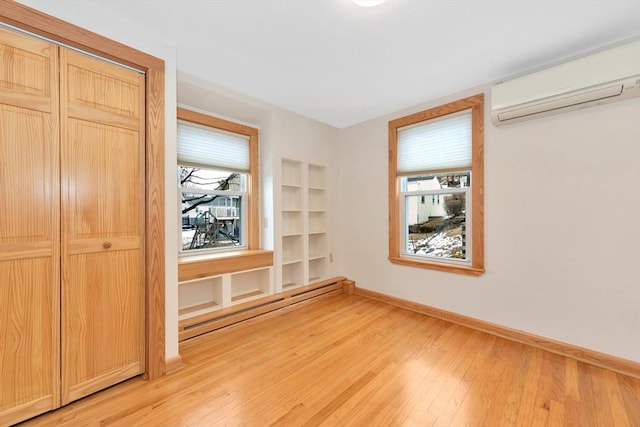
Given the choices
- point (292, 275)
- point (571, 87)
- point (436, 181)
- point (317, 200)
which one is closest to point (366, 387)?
point (292, 275)

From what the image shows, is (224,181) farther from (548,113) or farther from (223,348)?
(548,113)

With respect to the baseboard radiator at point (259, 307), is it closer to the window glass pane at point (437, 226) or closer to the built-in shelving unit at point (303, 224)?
the built-in shelving unit at point (303, 224)

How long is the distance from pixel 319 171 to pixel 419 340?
8.40ft

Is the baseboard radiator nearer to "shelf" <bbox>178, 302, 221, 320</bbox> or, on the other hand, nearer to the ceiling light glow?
"shelf" <bbox>178, 302, 221, 320</bbox>

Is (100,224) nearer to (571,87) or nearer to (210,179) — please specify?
(210,179)

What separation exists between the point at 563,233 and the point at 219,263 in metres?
3.23

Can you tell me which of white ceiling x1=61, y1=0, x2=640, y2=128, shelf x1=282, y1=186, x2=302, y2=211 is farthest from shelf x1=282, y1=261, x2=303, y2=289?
white ceiling x1=61, y1=0, x2=640, y2=128

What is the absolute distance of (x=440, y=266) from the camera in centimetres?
296

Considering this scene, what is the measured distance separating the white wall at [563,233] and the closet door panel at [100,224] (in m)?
2.97

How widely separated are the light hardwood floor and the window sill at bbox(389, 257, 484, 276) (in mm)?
607

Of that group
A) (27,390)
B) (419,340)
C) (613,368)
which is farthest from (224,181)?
(613,368)

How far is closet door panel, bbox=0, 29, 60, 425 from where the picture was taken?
4.65ft

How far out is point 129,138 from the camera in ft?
6.01

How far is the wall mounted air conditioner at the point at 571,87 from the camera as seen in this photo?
1849mm
